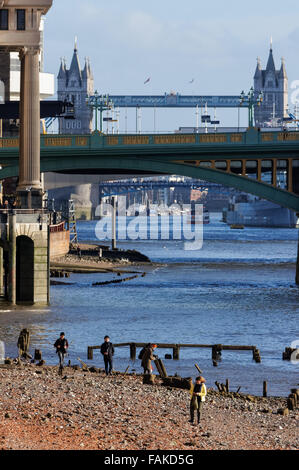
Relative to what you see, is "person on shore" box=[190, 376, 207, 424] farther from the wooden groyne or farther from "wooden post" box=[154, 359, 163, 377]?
the wooden groyne

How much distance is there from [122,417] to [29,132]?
44.2 metres

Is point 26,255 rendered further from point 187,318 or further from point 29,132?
point 187,318

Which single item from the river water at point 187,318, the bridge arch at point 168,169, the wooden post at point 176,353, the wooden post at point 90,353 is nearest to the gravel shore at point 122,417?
the river water at point 187,318

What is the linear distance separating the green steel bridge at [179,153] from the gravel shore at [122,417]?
2101 inches

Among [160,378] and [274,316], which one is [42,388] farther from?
[274,316]

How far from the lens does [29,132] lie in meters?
78.6

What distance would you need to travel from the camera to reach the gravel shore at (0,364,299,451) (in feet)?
109

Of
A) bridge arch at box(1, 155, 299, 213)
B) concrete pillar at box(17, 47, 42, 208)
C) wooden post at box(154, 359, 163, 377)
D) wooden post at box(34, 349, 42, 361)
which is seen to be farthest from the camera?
bridge arch at box(1, 155, 299, 213)

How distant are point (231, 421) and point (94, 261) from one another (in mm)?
88370

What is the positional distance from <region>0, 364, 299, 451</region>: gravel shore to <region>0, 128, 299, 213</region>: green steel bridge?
53373 millimetres

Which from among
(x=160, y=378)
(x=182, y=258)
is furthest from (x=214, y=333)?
(x=182, y=258)

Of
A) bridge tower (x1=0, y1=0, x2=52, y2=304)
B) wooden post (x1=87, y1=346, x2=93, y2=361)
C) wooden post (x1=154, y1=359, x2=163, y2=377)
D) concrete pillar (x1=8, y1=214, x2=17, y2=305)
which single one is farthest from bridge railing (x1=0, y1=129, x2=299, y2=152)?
wooden post (x1=154, y1=359, x2=163, y2=377)

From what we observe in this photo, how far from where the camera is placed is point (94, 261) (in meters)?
126

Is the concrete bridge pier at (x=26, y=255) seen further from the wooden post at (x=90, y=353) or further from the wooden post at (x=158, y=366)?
the wooden post at (x=158, y=366)
